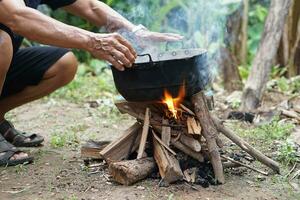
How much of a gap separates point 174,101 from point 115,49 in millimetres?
538

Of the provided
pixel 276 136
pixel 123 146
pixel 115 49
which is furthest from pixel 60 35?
pixel 276 136

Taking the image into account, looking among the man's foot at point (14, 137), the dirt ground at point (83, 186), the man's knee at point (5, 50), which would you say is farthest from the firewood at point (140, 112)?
the man's foot at point (14, 137)

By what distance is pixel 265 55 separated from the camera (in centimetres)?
560

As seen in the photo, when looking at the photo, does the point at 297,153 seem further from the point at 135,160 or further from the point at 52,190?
the point at 52,190

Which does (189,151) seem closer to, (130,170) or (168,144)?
(168,144)

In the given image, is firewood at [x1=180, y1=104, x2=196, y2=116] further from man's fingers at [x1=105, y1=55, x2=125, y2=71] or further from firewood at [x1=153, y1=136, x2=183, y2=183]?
man's fingers at [x1=105, y1=55, x2=125, y2=71]

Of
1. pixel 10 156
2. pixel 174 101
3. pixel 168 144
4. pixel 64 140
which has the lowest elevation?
pixel 64 140

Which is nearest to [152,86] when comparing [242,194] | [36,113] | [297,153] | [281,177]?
[242,194]

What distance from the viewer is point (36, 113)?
5.75 metres

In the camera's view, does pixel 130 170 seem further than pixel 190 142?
No

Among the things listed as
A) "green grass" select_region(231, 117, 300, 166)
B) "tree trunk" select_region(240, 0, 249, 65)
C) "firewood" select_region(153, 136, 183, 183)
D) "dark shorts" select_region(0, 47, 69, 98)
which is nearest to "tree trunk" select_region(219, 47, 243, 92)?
"tree trunk" select_region(240, 0, 249, 65)

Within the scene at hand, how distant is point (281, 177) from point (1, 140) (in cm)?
209

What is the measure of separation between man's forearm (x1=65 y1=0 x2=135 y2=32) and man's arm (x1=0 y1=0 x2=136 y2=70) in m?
0.82

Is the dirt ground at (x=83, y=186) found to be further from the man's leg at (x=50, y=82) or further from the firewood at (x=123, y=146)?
the man's leg at (x=50, y=82)
